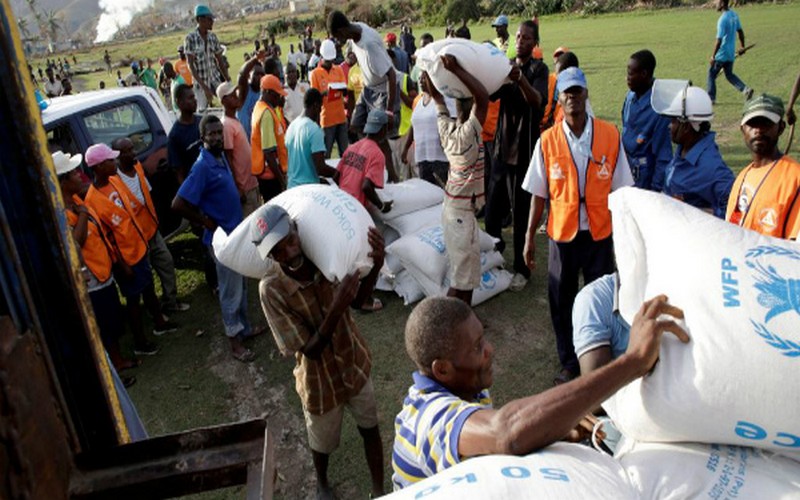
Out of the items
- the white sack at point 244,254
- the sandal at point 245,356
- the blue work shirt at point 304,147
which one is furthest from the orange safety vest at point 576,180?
the sandal at point 245,356

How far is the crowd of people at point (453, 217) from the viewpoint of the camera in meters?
1.59

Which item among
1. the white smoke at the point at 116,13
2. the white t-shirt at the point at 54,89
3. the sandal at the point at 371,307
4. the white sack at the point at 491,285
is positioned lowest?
the sandal at the point at 371,307

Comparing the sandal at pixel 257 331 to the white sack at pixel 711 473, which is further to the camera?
the sandal at pixel 257 331

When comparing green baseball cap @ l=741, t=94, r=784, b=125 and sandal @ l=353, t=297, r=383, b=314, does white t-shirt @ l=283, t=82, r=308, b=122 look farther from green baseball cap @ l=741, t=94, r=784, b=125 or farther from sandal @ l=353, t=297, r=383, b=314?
green baseball cap @ l=741, t=94, r=784, b=125

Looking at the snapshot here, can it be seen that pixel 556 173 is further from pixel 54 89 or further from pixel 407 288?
pixel 54 89

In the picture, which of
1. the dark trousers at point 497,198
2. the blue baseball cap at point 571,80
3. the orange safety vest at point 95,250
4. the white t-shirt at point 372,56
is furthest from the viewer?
the white t-shirt at point 372,56

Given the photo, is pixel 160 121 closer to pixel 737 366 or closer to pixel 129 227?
pixel 129 227

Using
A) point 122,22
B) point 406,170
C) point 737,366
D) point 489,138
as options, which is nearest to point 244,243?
point 737,366

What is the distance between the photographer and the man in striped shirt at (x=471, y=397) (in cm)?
133

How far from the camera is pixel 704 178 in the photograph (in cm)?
342

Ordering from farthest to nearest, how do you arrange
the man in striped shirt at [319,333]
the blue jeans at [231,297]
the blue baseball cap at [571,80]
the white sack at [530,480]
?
the blue jeans at [231,297] → the blue baseball cap at [571,80] → the man in striped shirt at [319,333] → the white sack at [530,480]

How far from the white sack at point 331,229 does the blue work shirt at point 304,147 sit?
5.59 feet

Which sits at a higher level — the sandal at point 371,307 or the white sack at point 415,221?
Answer: the white sack at point 415,221

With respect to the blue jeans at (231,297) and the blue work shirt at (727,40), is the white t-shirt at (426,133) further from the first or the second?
the blue work shirt at (727,40)
